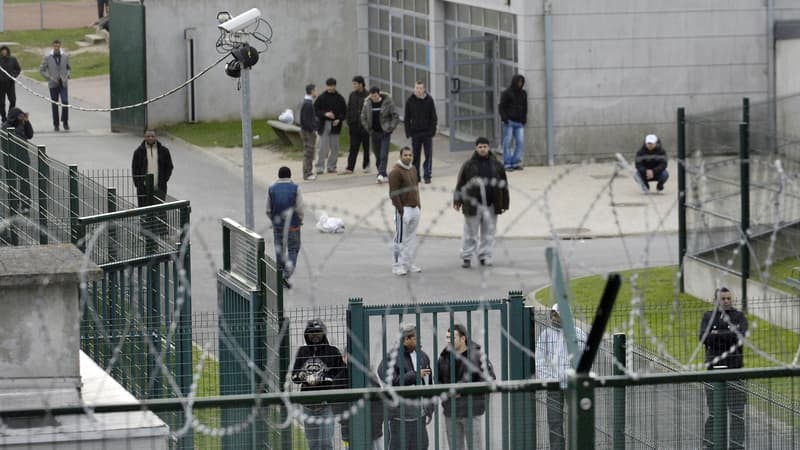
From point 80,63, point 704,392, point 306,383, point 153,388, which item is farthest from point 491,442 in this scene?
point 80,63

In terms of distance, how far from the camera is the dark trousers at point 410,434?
8086 mm

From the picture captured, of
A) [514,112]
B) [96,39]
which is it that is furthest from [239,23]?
[96,39]

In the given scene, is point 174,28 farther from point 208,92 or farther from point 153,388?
point 153,388

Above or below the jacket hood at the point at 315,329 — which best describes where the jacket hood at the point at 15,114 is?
above

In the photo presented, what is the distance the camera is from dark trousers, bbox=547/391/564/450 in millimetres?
7688

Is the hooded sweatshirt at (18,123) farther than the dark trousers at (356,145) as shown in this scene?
No

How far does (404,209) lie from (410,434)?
9692 millimetres

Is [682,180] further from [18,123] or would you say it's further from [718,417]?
[18,123]

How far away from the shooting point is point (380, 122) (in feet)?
79.7

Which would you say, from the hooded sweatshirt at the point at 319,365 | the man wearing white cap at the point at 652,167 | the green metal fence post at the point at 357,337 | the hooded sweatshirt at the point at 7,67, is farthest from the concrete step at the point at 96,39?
the hooded sweatshirt at the point at 319,365

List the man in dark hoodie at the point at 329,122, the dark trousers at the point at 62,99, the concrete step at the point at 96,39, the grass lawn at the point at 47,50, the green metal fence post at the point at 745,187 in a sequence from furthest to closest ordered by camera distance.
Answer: the concrete step at the point at 96,39 → the grass lawn at the point at 47,50 → the dark trousers at the point at 62,99 → the man in dark hoodie at the point at 329,122 → the green metal fence post at the point at 745,187

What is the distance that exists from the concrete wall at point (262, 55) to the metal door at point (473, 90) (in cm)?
384

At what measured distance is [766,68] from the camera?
A: 2566 cm

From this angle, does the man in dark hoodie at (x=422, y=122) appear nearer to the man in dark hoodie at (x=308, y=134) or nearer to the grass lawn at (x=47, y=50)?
the man in dark hoodie at (x=308, y=134)
